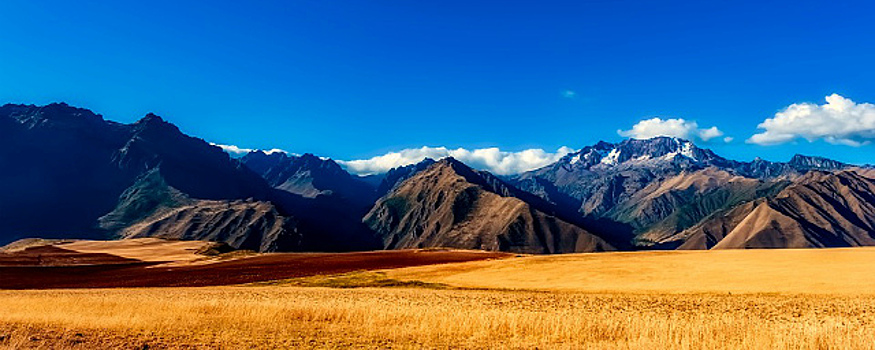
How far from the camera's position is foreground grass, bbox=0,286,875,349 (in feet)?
71.0

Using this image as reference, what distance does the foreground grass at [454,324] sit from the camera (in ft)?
71.0

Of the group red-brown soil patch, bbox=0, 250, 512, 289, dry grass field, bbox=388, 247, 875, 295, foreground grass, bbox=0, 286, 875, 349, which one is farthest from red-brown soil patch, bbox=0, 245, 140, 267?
foreground grass, bbox=0, 286, 875, 349

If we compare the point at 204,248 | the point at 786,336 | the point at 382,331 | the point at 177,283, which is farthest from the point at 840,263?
the point at 204,248

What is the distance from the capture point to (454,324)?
26.2 metres

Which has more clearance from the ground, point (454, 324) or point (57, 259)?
point (454, 324)

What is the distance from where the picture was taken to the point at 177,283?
2753 inches

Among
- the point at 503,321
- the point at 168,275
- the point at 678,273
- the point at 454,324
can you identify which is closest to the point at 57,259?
the point at 168,275

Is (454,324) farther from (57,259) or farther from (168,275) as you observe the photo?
(57,259)

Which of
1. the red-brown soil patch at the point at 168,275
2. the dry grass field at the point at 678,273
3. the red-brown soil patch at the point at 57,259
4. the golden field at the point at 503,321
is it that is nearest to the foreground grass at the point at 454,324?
the golden field at the point at 503,321

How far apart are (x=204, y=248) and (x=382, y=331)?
465 feet

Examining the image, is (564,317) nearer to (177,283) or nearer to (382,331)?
(382,331)

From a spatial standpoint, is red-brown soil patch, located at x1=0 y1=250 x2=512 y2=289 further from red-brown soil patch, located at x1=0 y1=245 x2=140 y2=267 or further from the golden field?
the golden field

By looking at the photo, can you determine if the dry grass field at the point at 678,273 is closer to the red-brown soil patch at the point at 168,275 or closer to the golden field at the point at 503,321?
the golden field at the point at 503,321

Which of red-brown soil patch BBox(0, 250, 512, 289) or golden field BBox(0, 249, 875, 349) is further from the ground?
golden field BBox(0, 249, 875, 349)
